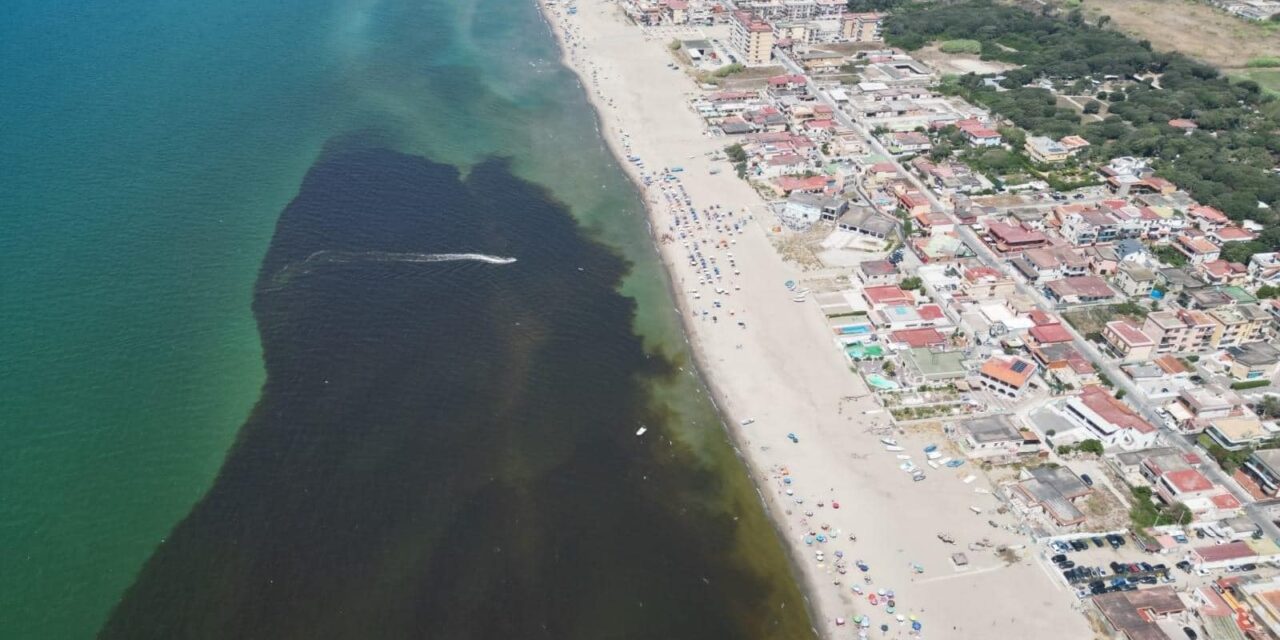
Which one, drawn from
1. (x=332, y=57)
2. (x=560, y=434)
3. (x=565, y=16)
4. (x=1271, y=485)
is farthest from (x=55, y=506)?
(x=565, y=16)

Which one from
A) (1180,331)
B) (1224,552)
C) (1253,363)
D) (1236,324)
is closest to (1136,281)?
(1236,324)

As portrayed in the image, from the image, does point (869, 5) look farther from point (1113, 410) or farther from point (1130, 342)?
point (1113, 410)

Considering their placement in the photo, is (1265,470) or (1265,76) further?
(1265,76)

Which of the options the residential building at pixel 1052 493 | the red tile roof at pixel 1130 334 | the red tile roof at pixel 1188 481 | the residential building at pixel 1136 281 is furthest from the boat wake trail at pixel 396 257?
the red tile roof at pixel 1188 481

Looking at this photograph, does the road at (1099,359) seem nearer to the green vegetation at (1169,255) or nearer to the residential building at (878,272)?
the residential building at (878,272)

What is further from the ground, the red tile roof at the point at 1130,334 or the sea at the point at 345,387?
the red tile roof at the point at 1130,334

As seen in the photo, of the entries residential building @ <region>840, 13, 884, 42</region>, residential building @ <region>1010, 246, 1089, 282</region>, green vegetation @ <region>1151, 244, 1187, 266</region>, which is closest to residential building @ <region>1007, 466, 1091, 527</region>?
residential building @ <region>1010, 246, 1089, 282</region>
